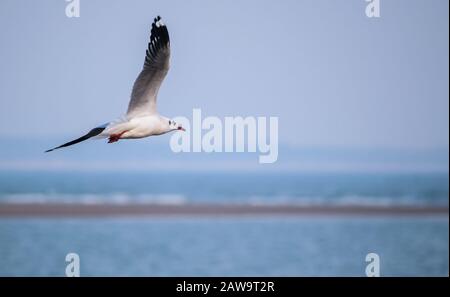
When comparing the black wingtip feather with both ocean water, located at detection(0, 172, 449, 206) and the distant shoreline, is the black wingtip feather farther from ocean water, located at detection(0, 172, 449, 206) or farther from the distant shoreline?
ocean water, located at detection(0, 172, 449, 206)

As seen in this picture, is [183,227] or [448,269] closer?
[448,269]

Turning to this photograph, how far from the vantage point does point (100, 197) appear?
2523 cm

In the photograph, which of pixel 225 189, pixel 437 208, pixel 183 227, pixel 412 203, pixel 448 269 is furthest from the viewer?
pixel 225 189

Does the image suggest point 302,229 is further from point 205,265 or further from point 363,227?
point 205,265

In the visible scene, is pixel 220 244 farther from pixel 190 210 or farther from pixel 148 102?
pixel 148 102

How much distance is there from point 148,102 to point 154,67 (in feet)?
1.25

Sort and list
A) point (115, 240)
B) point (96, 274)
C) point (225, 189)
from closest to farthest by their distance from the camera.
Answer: point (96, 274) → point (115, 240) → point (225, 189)

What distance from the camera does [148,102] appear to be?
9.78 m

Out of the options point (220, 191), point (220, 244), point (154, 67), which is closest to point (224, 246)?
point (220, 244)

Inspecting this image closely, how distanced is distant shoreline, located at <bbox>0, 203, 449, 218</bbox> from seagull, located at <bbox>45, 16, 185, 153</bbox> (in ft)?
35.4

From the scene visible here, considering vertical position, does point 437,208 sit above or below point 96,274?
above
